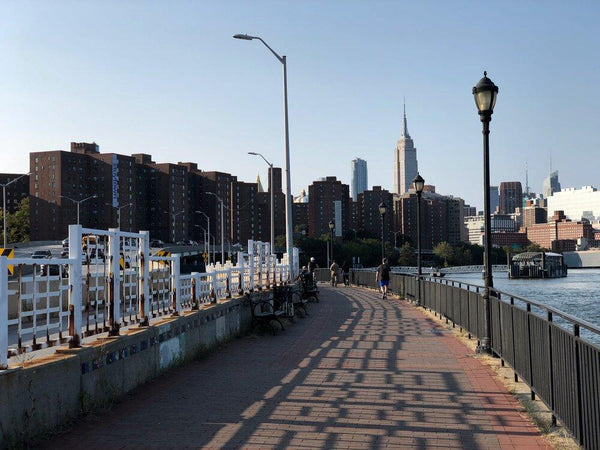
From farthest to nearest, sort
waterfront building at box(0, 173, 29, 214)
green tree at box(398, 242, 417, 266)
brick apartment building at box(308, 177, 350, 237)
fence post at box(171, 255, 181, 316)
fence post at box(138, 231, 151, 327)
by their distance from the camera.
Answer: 1. brick apartment building at box(308, 177, 350, 237)
2. green tree at box(398, 242, 417, 266)
3. waterfront building at box(0, 173, 29, 214)
4. fence post at box(171, 255, 181, 316)
5. fence post at box(138, 231, 151, 327)

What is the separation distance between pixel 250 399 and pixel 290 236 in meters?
19.1

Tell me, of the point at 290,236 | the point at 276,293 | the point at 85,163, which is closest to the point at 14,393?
the point at 276,293

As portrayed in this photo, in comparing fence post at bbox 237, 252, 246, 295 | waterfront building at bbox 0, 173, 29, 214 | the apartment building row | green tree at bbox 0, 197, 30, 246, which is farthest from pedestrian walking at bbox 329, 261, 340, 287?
waterfront building at bbox 0, 173, 29, 214

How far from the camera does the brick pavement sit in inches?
241

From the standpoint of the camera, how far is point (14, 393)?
18.5 ft

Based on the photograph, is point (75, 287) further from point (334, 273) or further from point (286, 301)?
point (334, 273)

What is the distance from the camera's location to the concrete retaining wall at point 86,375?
223 inches

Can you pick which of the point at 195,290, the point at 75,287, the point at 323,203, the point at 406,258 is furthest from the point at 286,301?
the point at 323,203

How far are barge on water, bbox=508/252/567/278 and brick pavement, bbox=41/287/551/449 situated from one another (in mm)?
148023

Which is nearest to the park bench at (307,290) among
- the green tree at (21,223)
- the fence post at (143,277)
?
the fence post at (143,277)

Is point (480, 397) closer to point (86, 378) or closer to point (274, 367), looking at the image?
point (274, 367)

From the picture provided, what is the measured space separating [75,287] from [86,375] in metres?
0.99

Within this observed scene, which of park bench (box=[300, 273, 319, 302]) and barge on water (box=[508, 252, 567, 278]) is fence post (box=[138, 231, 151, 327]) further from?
barge on water (box=[508, 252, 567, 278])

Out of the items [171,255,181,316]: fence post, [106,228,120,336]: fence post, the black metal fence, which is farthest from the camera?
[171,255,181,316]: fence post
